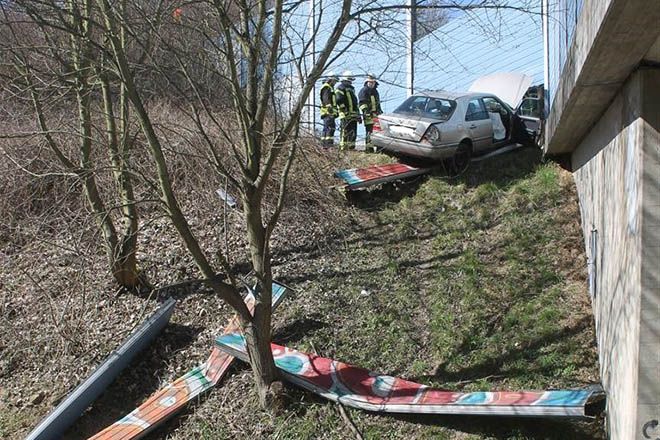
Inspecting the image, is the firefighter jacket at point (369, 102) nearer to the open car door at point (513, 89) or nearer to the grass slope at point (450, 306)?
the open car door at point (513, 89)

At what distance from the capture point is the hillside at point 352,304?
646cm

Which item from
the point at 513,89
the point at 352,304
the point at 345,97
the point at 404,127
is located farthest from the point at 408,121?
the point at 352,304

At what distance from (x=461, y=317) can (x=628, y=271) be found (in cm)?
317

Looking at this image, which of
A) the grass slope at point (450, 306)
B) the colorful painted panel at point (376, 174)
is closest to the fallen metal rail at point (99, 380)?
the grass slope at point (450, 306)

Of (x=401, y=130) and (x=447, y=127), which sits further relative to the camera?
(x=401, y=130)

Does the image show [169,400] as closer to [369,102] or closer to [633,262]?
[633,262]

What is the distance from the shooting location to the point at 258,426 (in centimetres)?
644

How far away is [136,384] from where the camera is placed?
302 inches

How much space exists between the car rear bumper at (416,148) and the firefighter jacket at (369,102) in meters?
1.54

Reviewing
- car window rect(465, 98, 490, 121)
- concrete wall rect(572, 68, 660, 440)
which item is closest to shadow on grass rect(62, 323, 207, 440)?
concrete wall rect(572, 68, 660, 440)

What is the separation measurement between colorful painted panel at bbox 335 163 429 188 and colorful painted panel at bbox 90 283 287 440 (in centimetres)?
481

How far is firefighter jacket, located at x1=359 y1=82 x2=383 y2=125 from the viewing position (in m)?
13.8

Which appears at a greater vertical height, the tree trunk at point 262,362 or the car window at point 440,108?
the car window at point 440,108

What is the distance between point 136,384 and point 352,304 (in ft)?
9.53
